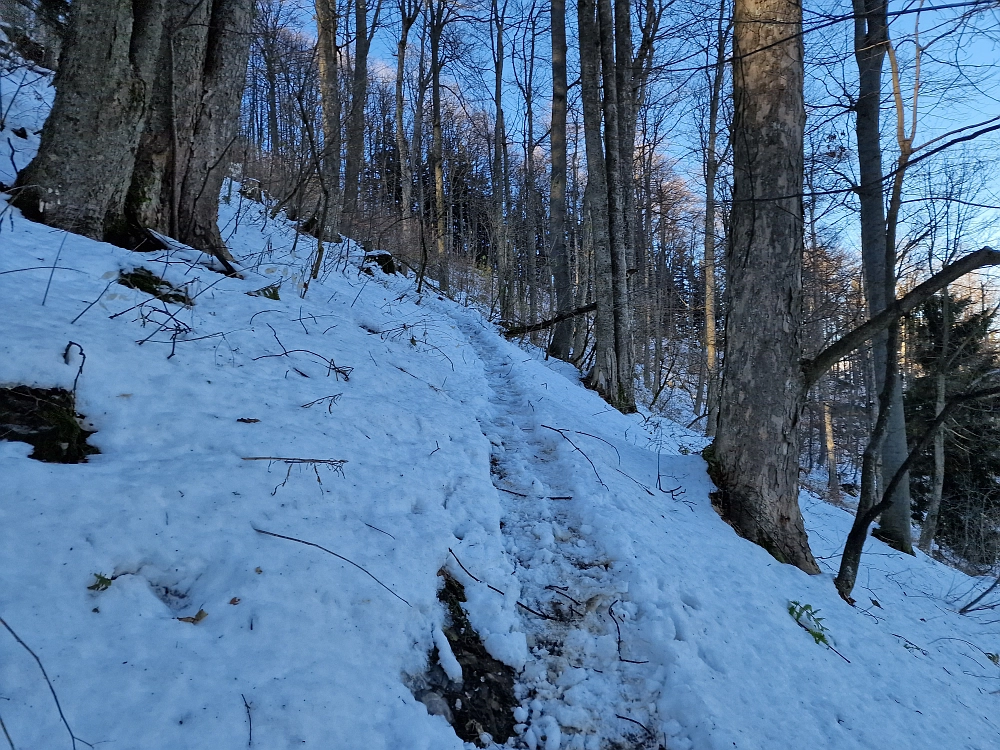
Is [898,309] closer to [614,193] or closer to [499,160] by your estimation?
[614,193]

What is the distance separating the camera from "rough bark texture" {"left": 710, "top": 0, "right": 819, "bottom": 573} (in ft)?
11.2

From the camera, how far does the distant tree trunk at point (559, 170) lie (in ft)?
32.5

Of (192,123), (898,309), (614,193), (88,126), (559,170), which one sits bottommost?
(898,309)

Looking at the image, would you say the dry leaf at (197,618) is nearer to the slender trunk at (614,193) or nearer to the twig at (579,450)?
the twig at (579,450)

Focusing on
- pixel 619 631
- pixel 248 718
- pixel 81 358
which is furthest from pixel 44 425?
pixel 619 631

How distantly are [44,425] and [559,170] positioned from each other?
32.8 feet

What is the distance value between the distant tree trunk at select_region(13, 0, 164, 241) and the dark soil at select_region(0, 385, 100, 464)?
2.07m

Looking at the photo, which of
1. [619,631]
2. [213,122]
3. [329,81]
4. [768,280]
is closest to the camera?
[619,631]

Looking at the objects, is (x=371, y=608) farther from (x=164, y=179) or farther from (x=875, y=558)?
(x=875, y=558)

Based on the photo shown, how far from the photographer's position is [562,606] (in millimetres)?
2369

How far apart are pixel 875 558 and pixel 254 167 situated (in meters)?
14.4

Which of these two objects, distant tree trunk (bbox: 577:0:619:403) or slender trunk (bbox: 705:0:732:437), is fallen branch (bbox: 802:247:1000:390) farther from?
slender trunk (bbox: 705:0:732:437)

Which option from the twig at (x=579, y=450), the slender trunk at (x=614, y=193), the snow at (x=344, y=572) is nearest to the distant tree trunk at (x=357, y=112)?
the slender trunk at (x=614, y=193)

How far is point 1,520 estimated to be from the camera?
1382mm
